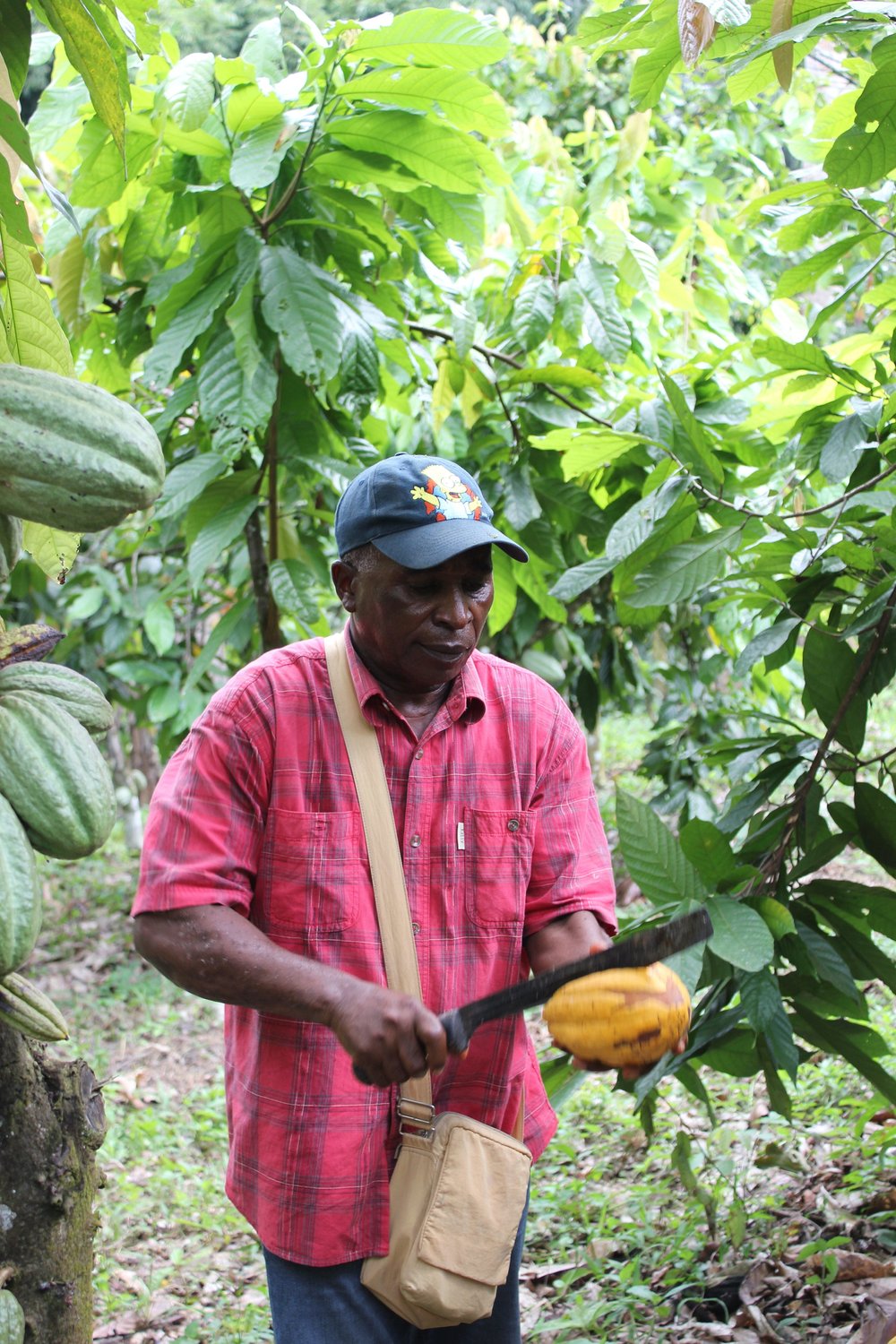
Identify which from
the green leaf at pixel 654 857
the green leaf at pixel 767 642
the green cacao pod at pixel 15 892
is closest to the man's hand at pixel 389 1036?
the green cacao pod at pixel 15 892

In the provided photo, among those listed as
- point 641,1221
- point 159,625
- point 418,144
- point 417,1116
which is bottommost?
point 641,1221

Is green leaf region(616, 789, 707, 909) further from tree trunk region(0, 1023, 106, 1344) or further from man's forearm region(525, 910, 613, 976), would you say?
tree trunk region(0, 1023, 106, 1344)

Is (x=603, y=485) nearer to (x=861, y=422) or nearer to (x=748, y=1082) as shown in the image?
(x=861, y=422)

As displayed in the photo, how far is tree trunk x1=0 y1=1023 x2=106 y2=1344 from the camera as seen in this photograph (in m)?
1.13

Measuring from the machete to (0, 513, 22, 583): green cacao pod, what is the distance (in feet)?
2.21

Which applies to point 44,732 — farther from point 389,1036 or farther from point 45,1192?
point 389,1036

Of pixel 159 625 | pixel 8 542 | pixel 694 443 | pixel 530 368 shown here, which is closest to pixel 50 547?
pixel 8 542

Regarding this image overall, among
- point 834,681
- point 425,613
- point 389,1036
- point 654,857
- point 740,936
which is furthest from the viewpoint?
point 834,681

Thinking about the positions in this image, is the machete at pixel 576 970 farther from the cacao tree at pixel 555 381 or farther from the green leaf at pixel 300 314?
the green leaf at pixel 300 314

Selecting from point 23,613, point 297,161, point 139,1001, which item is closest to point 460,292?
point 297,161

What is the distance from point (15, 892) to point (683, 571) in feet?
4.77

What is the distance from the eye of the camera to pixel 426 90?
7.30 feet

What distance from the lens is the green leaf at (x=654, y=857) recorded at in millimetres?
1911

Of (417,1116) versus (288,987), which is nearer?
(288,987)
